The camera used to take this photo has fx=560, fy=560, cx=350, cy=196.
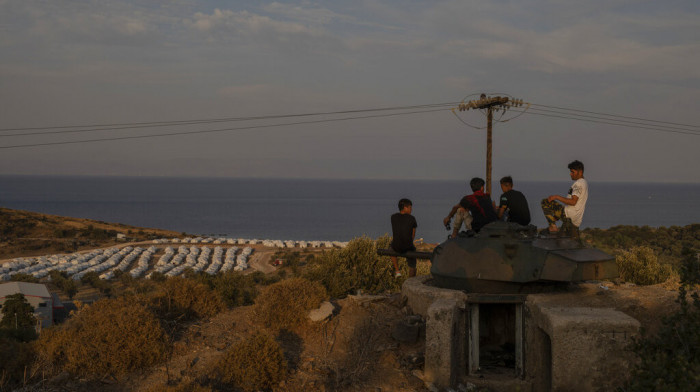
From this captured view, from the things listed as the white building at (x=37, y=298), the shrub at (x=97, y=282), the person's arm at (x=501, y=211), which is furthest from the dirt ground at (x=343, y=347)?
the shrub at (x=97, y=282)

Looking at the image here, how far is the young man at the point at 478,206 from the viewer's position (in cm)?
902

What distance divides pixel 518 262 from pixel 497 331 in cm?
158

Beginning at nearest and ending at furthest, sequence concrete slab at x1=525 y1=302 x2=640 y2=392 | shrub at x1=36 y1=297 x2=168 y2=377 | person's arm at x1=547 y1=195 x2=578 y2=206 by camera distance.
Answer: concrete slab at x1=525 y1=302 x2=640 y2=392, shrub at x1=36 y1=297 x2=168 y2=377, person's arm at x1=547 y1=195 x2=578 y2=206

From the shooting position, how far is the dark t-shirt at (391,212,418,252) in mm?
9914

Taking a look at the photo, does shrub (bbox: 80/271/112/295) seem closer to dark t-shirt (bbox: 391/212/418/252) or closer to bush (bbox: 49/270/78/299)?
bush (bbox: 49/270/78/299)

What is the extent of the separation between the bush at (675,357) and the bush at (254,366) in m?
4.13

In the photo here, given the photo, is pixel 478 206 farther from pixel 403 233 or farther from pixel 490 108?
pixel 490 108

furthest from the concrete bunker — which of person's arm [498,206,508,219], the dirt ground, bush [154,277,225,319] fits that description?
bush [154,277,225,319]

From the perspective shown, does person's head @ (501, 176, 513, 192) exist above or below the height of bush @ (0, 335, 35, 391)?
above

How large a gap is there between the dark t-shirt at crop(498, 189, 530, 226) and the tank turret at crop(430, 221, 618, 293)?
617 millimetres

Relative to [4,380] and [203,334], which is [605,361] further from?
[4,380]

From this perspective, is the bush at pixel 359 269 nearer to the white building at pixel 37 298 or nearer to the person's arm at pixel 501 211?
the person's arm at pixel 501 211

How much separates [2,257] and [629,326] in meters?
52.2

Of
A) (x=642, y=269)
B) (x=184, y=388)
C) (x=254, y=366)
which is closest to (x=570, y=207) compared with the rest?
(x=254, y=366)
